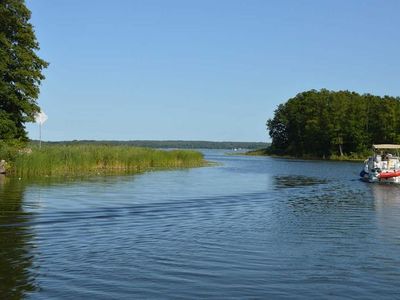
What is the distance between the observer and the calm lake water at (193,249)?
927 cm

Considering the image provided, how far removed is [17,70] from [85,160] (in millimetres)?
8750

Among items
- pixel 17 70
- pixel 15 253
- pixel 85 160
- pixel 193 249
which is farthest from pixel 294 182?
pixel 15 253

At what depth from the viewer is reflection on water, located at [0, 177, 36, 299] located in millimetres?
9035

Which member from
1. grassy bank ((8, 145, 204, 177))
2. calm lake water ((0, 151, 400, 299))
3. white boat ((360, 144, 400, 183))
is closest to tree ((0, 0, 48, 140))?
grassy bank ((8, 145, 204, 177))

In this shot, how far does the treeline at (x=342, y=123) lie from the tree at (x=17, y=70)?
259ft

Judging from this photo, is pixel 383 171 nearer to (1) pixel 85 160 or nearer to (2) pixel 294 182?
(2) pixel 294 182

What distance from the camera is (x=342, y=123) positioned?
365ft

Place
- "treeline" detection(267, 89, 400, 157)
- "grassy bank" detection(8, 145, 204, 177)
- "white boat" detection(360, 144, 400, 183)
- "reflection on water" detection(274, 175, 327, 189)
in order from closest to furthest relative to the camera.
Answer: "reflection on water" detection(274, 175, 327, 189), "grassy bank" detection(8, 145, 204, 177), "white boat" detection(360, 144, 400, 183), "treeline" detection(267, 89, 400, 157)

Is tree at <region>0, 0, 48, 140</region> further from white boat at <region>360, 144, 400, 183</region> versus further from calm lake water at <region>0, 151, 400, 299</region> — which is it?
white boat at <region>360, 144, 400, 183</region>

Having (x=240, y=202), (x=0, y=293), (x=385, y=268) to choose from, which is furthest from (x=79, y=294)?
(x=240, y=202)

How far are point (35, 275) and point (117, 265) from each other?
164cm

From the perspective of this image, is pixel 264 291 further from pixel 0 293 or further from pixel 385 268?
pixel 0 293

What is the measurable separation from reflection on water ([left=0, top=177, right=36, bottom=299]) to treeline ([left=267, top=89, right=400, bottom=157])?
94.3 m

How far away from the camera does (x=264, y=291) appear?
9.16 meters
